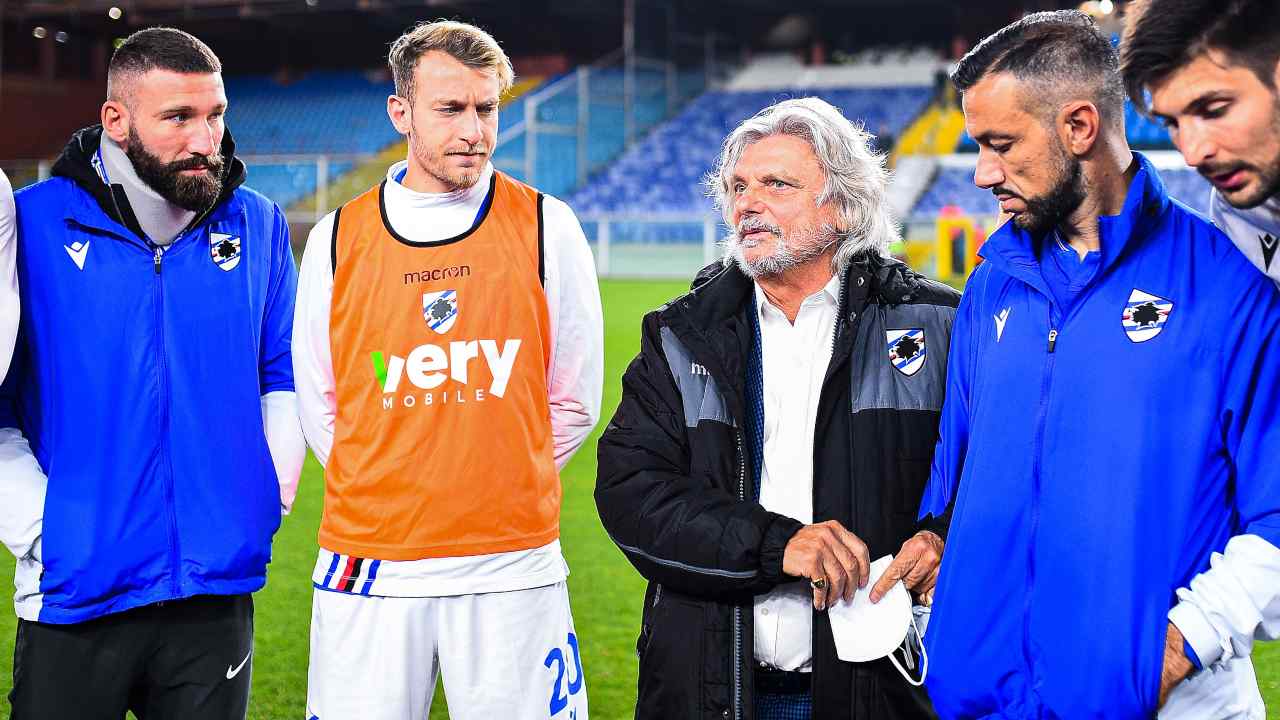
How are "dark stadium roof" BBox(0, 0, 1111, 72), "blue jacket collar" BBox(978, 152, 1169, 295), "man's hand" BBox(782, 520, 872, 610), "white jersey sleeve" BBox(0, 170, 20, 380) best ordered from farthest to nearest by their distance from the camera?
"dark stadium roof" BBox(0, 0, 1111, 72)
"white jersey sleeve" BBox(0, 170, 20, 380)
"man's hand" BBox(782, 520, 872, 610)
"blue jacket collar" BBox(978, 152, 1169, 295)

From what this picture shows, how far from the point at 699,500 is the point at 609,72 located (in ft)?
89.4

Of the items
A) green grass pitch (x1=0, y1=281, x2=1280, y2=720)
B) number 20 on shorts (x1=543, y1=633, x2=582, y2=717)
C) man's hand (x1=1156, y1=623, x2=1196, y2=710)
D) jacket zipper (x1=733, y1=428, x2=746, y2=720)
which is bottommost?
green grass pitch (x1=0, y1=281, x2=1280, y2=720)

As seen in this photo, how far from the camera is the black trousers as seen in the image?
8.73ft

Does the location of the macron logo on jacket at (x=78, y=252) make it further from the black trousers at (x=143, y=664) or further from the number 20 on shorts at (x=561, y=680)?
the number 20 on shorts at (x=561, y=680)

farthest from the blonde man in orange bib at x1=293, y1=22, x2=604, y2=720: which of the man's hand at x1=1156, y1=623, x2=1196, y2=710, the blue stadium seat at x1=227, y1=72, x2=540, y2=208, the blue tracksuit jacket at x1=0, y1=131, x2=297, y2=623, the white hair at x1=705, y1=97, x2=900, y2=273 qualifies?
the blue stadium seat at x1=227, y1=72, x2=540, y2=208

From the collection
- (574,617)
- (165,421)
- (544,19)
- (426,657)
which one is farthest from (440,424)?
(544,19)

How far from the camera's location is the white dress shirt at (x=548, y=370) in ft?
8.80

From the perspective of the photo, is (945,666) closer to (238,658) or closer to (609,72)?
(238,658)

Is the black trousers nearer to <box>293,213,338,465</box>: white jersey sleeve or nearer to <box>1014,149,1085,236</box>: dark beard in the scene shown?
<box>293,213,338,465</box>: white jersey sleeve

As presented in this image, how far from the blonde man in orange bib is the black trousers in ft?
0.68

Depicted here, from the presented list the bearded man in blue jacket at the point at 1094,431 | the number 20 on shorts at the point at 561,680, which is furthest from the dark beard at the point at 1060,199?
the number 20 on shorts at the point at 561,680

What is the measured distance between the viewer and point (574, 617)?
561cm

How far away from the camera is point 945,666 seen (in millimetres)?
2035

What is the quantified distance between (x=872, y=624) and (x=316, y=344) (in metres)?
1.39
